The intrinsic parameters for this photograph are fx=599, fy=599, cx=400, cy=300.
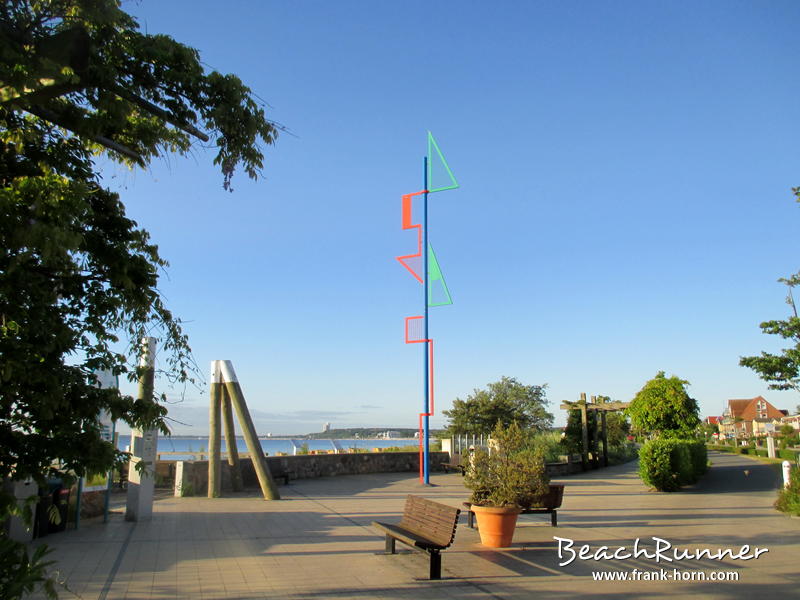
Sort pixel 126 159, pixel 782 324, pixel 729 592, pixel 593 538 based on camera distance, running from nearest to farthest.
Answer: pixel 126 159 → pixel 729 592 → pixel 593 538 → pixel 782 324

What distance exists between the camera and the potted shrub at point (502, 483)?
8.12 meters

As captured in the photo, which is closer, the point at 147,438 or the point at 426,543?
the point at 426,543

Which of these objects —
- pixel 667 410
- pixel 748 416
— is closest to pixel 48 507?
pixel 667 410

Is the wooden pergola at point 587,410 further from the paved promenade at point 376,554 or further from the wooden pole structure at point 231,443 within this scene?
the wooden pole structure at point 231,443

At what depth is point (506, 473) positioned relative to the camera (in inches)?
324

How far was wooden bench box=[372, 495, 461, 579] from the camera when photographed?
21.5 ft

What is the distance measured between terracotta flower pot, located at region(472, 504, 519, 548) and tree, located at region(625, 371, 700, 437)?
13597 mm

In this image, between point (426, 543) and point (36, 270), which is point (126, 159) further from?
point (426, 543)

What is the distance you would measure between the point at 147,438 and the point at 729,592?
918 centimetres

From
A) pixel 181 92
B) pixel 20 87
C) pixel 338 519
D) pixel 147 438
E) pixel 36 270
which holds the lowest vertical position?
pixel 338 519

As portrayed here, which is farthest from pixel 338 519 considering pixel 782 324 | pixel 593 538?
pixel 782 324

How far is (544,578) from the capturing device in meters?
6.57

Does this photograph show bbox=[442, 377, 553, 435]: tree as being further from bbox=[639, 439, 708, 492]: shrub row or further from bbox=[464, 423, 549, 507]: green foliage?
bbox=[464, 423, 549, 507]: green foliage

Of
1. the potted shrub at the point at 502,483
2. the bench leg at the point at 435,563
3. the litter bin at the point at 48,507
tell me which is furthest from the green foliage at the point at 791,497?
the litter bin at the point at 48,507
